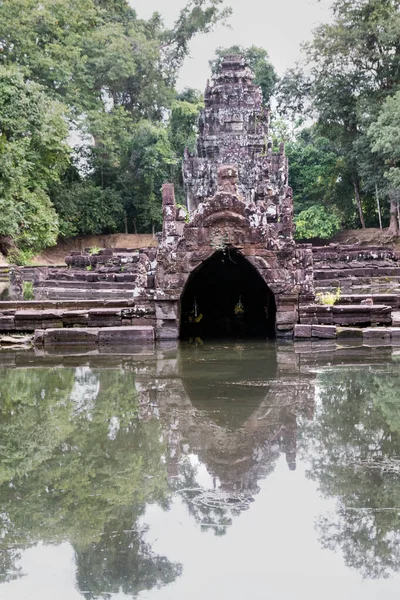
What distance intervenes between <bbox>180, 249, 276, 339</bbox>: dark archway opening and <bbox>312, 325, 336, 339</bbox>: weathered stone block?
7.60 feet

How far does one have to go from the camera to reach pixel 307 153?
38.3 m

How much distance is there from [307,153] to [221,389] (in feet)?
105

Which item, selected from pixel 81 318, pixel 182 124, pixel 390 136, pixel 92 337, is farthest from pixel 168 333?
pixel 182 124

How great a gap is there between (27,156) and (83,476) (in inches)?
1116

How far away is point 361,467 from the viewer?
5.45 metres

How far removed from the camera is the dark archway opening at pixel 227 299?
14844mm

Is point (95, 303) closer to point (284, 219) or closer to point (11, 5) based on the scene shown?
point (284, 219)

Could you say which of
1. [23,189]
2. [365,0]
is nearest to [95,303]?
[23,189]

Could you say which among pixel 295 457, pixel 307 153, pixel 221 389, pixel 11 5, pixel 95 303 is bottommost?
pixel 295 457

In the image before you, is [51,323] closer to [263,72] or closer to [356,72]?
[356,72]

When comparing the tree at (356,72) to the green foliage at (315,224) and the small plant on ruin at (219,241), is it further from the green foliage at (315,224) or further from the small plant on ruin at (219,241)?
the small plant on ruin at (219,241)

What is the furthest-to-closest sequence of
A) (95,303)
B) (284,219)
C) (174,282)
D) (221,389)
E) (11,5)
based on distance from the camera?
1. (11,5)
2. (95,303)
3. (284,219)
4. (174,282)
5. (221,389)

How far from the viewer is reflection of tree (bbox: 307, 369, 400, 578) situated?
4215 millimetres

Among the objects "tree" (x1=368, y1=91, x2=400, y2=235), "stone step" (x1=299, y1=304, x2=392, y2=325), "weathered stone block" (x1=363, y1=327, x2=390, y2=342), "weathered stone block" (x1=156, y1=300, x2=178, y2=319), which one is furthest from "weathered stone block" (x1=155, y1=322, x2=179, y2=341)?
"tree" (x1=368, y1=91, x2=400, y2=235)
